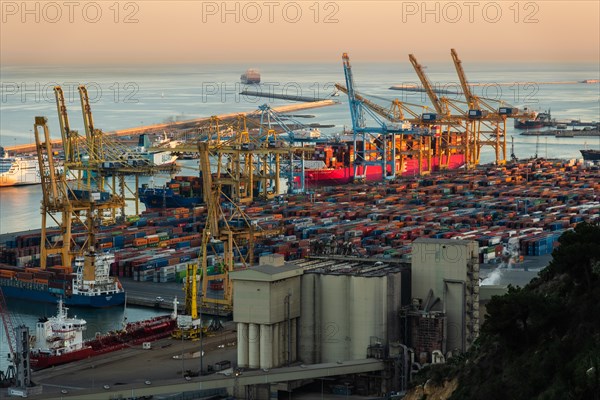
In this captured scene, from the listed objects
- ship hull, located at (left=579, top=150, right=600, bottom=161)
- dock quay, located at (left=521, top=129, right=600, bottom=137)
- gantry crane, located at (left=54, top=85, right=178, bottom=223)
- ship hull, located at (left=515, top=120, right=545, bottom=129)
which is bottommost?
ship hull, located at (left=579, top=150, right=600, bottom=161)

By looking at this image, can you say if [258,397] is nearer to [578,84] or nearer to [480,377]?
[480,377]

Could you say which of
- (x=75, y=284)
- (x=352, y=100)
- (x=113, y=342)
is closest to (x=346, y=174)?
(x=352, y=100)

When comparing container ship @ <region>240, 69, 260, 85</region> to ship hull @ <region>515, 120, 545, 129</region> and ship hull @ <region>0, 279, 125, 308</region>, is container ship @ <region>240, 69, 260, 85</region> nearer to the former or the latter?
ship hull @ <region>515, 120, 545, 129</region>

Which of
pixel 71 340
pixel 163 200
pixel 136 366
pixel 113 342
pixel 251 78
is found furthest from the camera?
pixel 251 78

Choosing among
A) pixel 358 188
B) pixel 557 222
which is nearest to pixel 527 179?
pixel 358 188

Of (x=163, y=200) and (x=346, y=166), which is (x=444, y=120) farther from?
(x=163, y=200)

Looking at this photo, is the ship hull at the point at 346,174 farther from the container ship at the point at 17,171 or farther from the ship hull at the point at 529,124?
the ship hull at the point at 529,124

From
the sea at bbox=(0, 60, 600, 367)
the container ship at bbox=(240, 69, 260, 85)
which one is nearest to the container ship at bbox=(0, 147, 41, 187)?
the sea at bbox=(0, 60, 600, 367)
